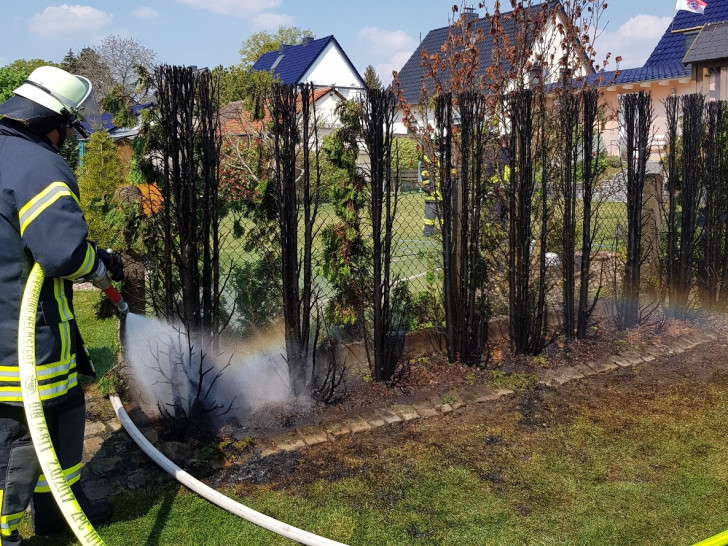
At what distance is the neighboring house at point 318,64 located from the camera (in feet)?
138

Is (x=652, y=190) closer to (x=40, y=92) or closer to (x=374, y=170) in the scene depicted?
(x=374, y=170)

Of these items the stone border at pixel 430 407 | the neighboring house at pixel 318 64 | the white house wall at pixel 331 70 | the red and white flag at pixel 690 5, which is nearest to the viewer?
the stone border at pixel 430 407

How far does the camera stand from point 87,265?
10.0ft

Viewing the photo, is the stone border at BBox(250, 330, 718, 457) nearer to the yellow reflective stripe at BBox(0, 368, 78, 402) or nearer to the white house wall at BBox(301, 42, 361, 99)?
the yellow reflective stripe at BBox(0, 368, 78, 402)

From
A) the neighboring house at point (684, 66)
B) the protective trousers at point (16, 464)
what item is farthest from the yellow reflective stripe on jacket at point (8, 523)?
the neighboring house at point (684, 66)

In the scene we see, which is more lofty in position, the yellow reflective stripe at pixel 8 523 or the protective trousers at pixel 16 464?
the protective trousers at pixel 16 464

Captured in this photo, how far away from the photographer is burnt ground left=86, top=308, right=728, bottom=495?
13.1ft

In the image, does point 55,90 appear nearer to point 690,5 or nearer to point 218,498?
point 218,498

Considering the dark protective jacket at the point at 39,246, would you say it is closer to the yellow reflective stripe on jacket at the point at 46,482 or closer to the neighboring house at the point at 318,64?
the yellow reflective stripe on jacket at the point at 46,482

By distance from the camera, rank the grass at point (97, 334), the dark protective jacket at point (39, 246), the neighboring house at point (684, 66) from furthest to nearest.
A: the neighboring house at point (684, 66)
the grass at point (97, 334)
the dark protective jacket at point (39, 246)

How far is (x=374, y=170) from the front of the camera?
5035 millimetres

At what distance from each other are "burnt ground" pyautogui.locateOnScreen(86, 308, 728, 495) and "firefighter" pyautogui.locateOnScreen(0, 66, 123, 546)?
0.86 m

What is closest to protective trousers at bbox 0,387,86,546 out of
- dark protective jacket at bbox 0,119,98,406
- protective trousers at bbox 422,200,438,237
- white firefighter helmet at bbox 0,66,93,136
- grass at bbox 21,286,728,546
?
dark protective jacket at bbox 0,119,98,406

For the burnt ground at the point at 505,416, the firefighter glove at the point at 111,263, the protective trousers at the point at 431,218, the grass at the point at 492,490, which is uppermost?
the protective trousers at the point at 431,218
